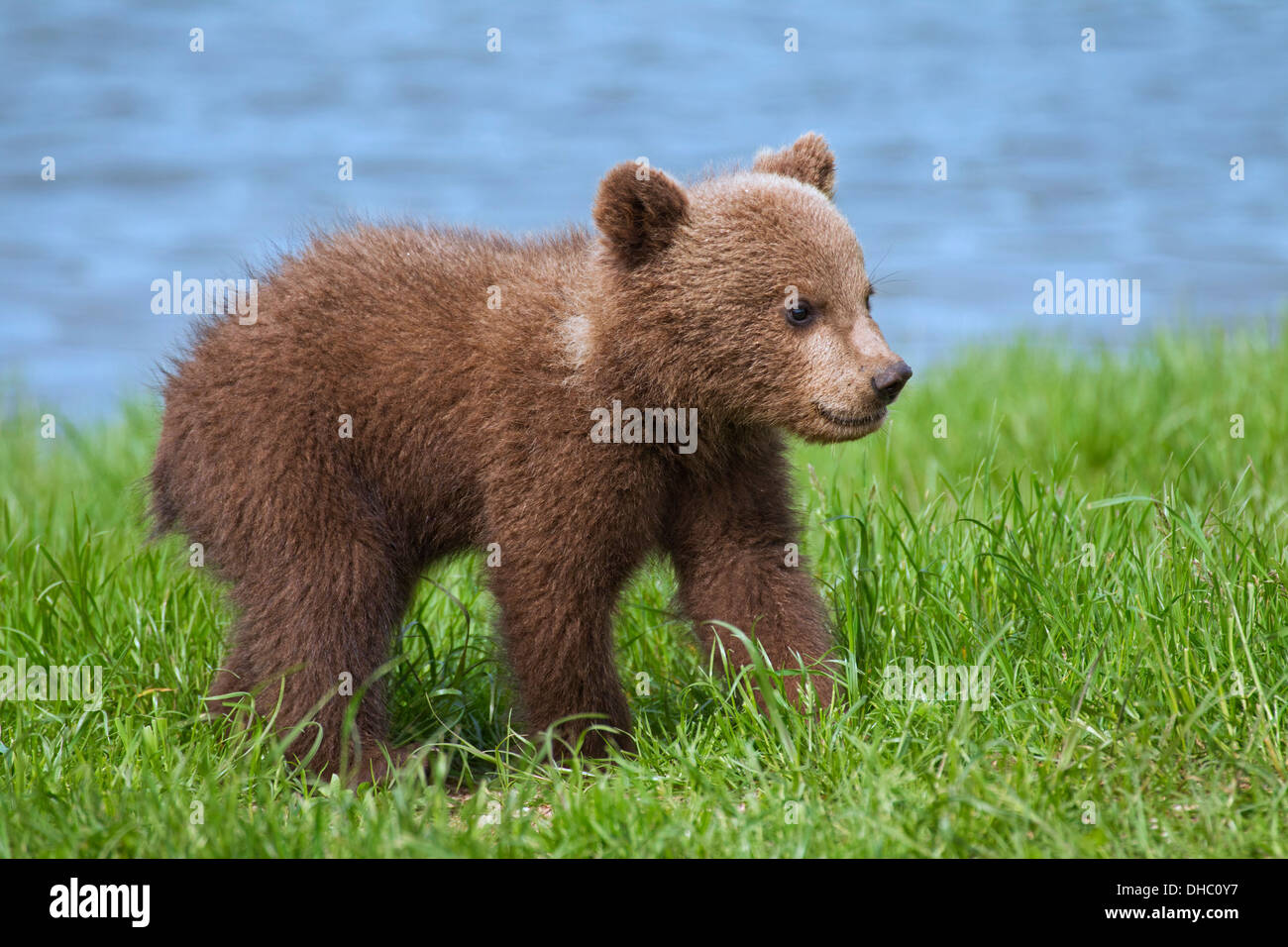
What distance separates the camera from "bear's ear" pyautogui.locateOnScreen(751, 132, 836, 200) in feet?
15.4

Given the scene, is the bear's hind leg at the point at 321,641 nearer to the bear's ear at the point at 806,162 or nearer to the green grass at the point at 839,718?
the green grass at the point at 839,718

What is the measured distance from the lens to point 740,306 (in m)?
4.17

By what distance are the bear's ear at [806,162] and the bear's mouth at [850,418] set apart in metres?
0.94

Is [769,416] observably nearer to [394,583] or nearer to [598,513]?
[598,513]

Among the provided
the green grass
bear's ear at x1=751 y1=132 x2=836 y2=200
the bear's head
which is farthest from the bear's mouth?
bear's ear at x1=751 y1=132 x2=836 y2=200

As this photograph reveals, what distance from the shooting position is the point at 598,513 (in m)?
4.21

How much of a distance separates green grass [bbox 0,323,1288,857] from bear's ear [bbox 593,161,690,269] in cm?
117

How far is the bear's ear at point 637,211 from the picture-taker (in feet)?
13.6

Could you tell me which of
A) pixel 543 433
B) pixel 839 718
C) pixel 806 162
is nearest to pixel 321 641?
pixel 543 433

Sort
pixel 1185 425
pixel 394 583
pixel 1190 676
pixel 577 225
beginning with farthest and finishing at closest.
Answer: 1. pixel 1185 425
2. pixel 577 225
3. pixel 394 583
4. pixel 1190 676

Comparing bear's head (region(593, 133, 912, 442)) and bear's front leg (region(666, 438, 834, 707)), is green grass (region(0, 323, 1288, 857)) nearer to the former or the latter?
bear's front leg (region(666, 438, 834, 707))

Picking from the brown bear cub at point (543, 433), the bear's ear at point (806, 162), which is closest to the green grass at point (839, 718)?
the brown bear cub at point (543, 433)

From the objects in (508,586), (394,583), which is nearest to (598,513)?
(508,586)
